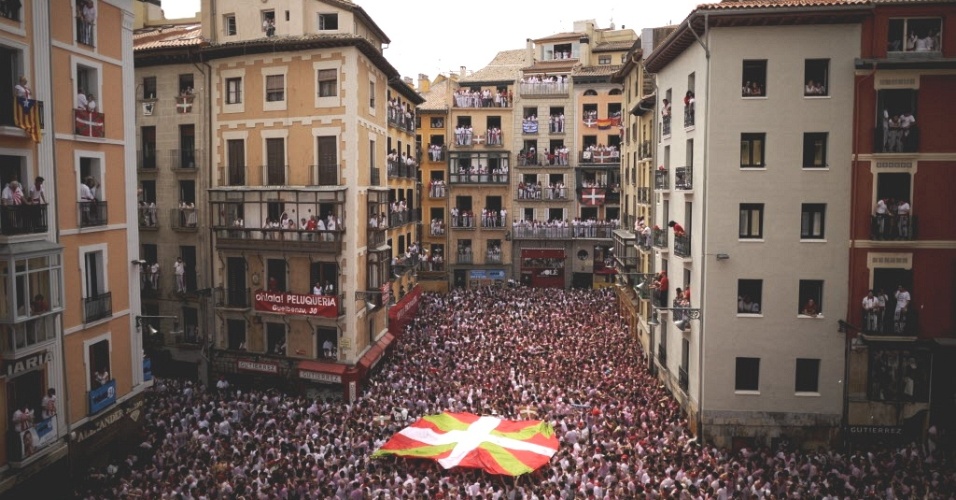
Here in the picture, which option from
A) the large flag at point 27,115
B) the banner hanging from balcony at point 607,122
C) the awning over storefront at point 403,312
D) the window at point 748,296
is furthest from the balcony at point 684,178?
the banner hanging from balcony at point 607,122

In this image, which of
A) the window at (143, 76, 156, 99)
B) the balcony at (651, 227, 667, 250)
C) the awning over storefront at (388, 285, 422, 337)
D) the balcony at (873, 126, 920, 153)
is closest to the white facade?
the balcony at (873, 126, 920, 153)

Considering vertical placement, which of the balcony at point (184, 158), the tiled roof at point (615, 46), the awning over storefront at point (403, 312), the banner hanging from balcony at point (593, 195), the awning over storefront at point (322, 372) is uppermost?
the tiled roof at point (615, 46)

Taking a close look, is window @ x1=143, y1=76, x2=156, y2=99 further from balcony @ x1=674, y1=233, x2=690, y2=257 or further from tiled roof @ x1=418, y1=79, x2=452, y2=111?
balcony @ x1=674, y1=233, x2=690, y2=257

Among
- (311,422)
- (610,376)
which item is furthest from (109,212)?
(610,376)

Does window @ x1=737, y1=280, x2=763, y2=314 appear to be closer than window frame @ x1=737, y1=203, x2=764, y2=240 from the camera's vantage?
No

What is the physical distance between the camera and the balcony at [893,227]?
24938 millimetres

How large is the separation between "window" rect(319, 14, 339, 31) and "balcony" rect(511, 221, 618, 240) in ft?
89.5

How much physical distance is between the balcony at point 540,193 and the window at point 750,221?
101 feet

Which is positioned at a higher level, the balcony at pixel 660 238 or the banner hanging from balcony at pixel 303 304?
the balcony at pixel 660 238

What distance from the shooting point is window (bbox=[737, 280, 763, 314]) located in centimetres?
2612

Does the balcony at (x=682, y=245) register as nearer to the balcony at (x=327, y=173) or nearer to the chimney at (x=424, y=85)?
the balcony at (x=327, y=173)

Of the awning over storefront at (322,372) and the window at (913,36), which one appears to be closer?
the window at (913,36)

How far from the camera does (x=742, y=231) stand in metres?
25.9

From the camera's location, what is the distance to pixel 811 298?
25.9 metres
